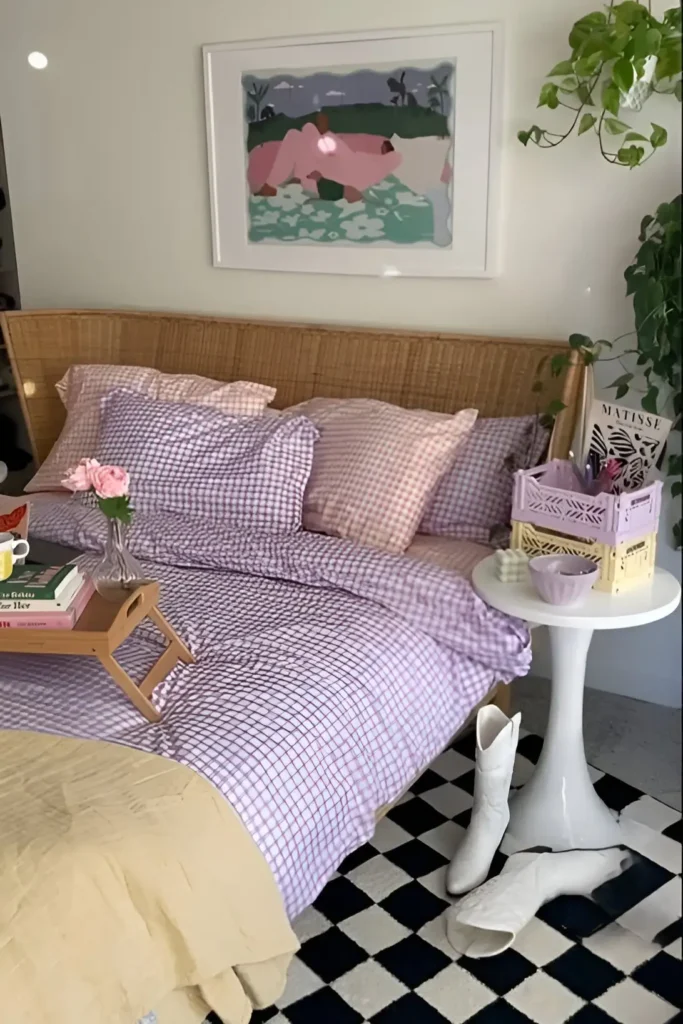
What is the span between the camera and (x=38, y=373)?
7.17 ft

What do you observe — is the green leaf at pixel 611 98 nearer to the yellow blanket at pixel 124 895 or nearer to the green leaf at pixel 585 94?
the green leaf at pixel 585 94

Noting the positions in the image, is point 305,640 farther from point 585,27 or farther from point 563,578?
point 585,27

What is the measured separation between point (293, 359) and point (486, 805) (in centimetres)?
118

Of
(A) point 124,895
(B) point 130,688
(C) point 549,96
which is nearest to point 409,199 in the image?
(C) point 549,96

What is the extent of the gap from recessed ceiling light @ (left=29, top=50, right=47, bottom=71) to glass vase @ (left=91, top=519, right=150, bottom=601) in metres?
0.89

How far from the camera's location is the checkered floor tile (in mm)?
1438

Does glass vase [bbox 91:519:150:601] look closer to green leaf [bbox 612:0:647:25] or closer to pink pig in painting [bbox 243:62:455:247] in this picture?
pink pig in painting [bbox 243:62:455:247]

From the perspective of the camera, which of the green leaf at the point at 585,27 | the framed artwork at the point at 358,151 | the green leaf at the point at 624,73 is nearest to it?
the green leaf at the point at 624,73

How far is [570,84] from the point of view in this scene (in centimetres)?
191

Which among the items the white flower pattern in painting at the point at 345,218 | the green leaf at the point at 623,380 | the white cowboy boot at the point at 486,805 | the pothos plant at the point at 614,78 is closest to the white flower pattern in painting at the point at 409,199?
the white flower pattern in painting at the point at 345,218

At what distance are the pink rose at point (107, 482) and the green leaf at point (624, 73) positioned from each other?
3.74ft

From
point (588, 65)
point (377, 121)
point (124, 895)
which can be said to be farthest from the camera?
point (377, 121)

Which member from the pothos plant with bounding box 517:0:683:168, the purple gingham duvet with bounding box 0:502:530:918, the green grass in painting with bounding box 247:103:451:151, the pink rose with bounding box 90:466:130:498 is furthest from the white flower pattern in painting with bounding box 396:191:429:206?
the pink rose with bounding box 90:466:130:498

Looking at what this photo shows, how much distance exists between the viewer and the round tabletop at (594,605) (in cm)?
156
